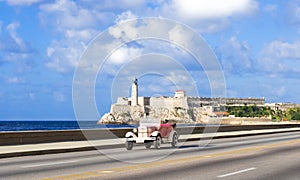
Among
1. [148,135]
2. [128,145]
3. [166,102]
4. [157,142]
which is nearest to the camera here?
[148,135]

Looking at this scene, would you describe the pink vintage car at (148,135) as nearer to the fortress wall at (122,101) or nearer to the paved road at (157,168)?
the fortress wall at (122,101)

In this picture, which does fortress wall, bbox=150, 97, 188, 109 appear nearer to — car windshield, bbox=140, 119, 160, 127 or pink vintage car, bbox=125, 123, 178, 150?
car windshield, bbox=140, 119, 160, 127

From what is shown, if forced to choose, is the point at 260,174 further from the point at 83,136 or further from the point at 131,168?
the point at 83,136

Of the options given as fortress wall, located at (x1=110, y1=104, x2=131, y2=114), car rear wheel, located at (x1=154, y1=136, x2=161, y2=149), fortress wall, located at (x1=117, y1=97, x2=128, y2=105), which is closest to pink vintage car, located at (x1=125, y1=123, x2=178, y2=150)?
car rear wheel, located at (x1=154, y1=136, x2=161, y2=149)

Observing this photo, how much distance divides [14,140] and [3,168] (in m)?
11.0

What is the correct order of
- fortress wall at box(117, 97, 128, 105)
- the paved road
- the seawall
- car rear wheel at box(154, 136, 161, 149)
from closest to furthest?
the paved road < fortress wall at box(117, 97, 128, 105) < car rear wheel at box(154, 136, 161, 149) < the seawall

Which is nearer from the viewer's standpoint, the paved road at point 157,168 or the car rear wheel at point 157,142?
the paved road at point 157,168

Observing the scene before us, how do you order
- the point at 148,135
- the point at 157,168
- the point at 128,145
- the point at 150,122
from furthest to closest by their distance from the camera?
the point at 150,122, the point at 128,145, the point at 148,135, the point at 157,168

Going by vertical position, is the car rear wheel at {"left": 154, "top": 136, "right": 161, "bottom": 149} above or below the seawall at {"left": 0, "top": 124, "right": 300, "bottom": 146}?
below

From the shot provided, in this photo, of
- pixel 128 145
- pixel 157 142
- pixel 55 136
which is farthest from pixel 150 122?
pixel 55 136

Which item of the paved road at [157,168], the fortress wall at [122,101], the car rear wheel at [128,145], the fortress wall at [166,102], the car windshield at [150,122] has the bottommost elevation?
the paved road at [157,168]

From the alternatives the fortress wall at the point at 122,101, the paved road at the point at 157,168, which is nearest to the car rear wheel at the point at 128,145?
the fortress wall at the point at 122,101

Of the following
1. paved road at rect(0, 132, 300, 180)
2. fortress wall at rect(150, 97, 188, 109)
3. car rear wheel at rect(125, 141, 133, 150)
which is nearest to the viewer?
paved road at rect(0, 132, 300, 180)

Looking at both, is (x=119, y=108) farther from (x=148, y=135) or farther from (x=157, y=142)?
(x=157, y=142)
